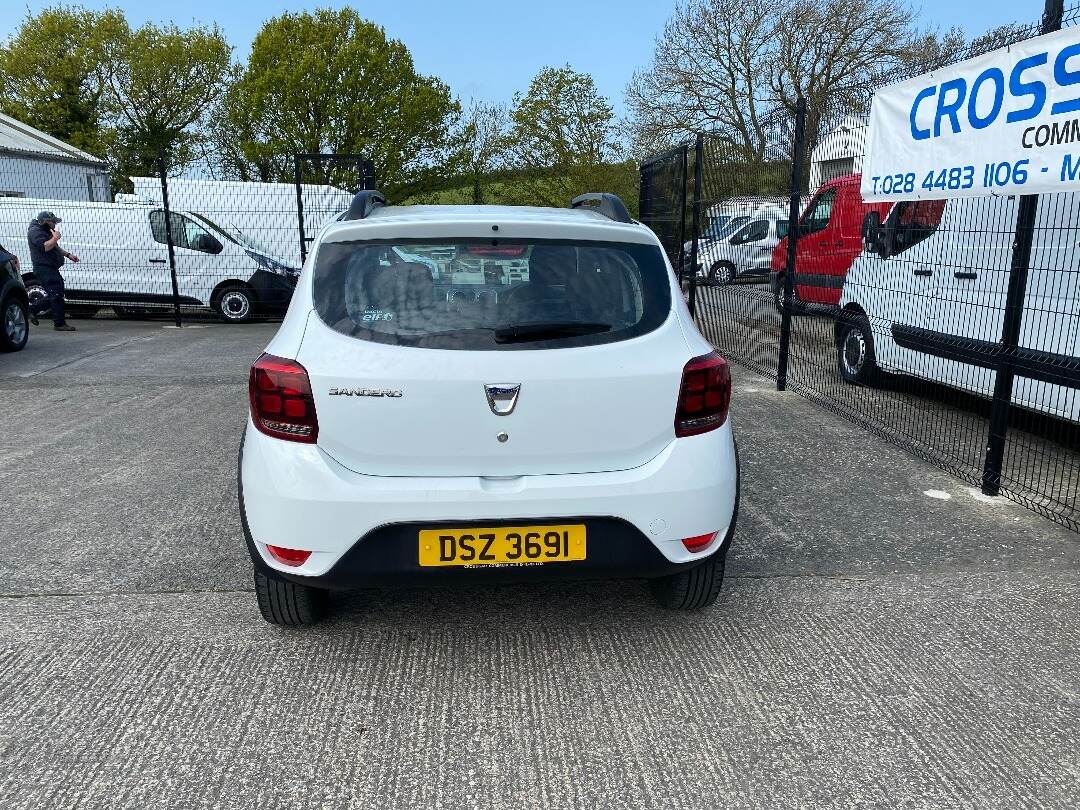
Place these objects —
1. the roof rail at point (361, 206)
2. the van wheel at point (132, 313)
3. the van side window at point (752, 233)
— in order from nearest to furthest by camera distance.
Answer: the roof rail at point (361, 206), the van side window at point (752, 233), the van wheel at point (132, 313)

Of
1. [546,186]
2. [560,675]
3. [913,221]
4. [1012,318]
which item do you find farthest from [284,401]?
[546,186]

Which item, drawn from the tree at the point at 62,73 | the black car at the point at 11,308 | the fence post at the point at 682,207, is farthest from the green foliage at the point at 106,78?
the fence post at the point at 682,207

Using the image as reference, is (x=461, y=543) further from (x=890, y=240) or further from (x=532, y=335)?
(x=890, y=240)

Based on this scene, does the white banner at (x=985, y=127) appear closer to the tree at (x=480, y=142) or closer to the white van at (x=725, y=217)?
the white van at (x=725, y=217)

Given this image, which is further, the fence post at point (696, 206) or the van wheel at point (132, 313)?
the van wheel at point (132, 313)

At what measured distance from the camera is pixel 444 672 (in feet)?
9.92

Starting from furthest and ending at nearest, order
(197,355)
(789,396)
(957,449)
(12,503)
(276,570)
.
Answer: (197,355), (789,396), (957,449), (12,503), (276,570)

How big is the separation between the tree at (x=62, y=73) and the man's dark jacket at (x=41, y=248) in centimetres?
3317

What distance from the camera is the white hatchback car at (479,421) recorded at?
8.95ft

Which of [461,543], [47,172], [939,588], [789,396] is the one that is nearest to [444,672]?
[461,543]

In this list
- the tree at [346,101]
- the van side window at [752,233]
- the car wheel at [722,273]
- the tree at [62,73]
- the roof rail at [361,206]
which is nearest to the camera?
the roof rail at [361,206]

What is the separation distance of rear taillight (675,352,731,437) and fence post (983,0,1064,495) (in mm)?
2535

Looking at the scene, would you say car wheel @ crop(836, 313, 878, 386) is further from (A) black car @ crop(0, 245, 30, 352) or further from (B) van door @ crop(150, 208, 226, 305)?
(B) van door @ crop(150, 208, 226, 305)

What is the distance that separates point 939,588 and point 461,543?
2235 millimetres
